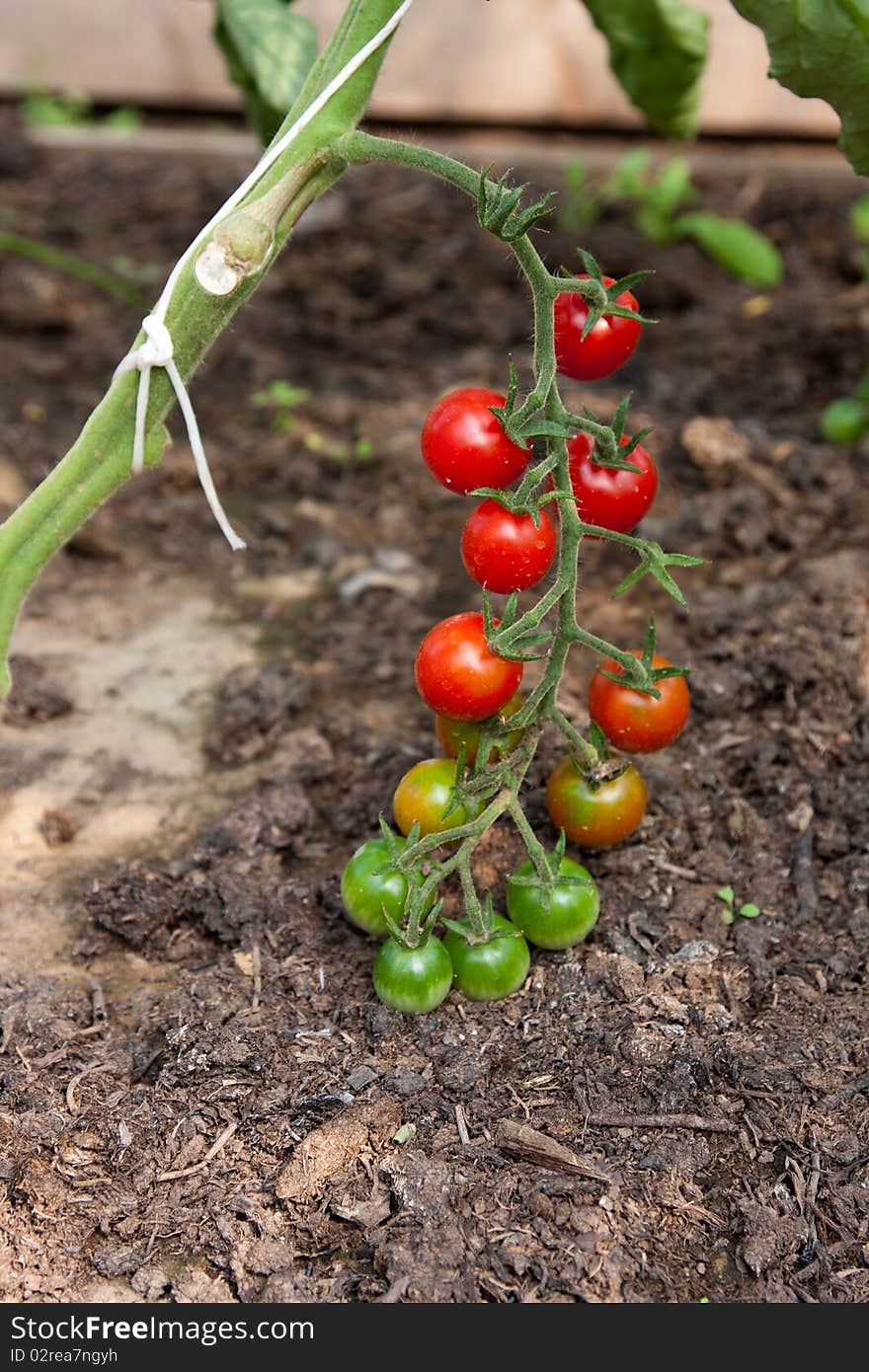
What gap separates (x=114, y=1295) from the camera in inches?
61.3

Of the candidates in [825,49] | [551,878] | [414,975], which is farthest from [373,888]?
[825,49]

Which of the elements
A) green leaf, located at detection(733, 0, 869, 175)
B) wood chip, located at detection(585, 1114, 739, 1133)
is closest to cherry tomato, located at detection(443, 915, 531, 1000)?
wood chip, located at detection(585, 1114, 739, 1133)

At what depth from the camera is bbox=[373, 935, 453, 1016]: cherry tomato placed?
70.1 inches

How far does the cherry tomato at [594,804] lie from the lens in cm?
192

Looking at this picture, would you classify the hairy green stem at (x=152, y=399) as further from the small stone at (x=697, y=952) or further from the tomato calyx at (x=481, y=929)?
the small stone at (x=697, y=952)

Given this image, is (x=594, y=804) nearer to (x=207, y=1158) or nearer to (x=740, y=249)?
(x=207, y=1158)

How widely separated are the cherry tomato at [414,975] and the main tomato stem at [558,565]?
0.10ft

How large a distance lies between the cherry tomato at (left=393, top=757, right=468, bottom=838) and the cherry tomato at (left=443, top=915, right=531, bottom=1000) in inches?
5.9

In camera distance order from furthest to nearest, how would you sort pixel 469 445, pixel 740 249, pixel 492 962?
pixel 740 249 → pixel 492 962 → pixel 469 445

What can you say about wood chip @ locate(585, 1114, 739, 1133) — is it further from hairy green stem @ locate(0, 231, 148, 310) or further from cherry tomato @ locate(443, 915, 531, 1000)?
hairy green stem @ locate(0, 231, 148, 310)

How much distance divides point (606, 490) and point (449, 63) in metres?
2.99

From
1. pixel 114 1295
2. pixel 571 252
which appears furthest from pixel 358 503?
pixel 114 1295

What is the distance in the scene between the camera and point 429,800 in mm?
1854

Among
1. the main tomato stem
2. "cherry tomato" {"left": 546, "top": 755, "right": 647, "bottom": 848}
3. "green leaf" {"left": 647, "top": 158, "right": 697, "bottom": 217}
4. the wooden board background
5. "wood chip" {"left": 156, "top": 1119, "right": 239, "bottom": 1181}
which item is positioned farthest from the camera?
the wooden board background
